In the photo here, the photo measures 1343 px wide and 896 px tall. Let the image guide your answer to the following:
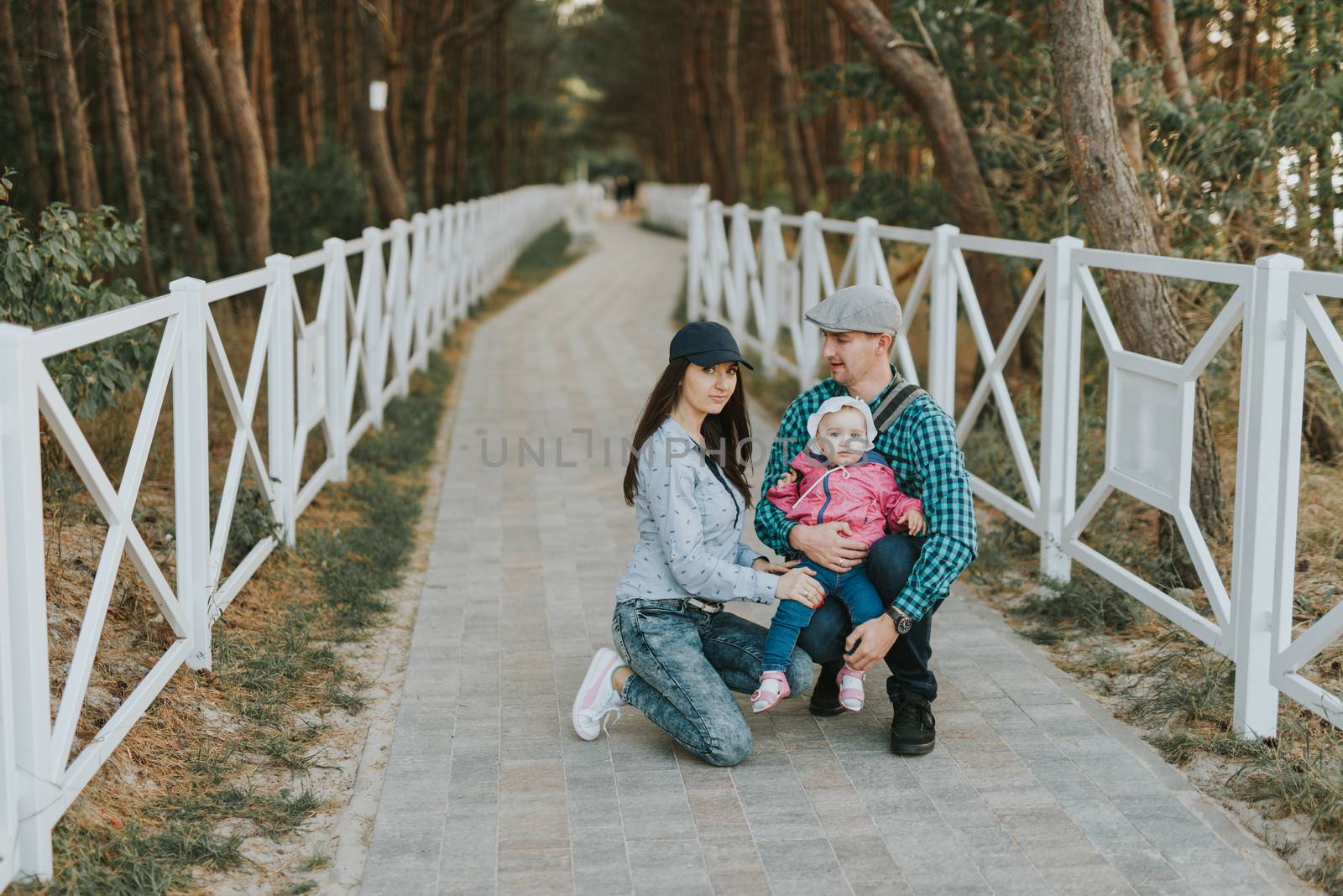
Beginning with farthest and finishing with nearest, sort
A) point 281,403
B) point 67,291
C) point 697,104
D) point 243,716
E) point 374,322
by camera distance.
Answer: point 697,104, point 374,322, point 281,403, point 67,291, point 243,716

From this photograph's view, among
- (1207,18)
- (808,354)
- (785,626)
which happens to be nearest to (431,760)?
(785,626)

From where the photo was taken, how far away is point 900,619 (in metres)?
3.94

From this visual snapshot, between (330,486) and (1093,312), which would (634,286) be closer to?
(330,486)

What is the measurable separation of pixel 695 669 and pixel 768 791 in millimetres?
425

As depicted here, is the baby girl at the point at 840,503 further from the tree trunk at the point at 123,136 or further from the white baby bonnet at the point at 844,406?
the tree trunk at the point at 123,136

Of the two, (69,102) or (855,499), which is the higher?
(69,102)

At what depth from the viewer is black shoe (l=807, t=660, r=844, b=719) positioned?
4418 mm

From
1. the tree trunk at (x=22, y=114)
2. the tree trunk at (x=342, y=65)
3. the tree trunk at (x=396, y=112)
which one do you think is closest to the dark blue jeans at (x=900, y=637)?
the tree trunk at (x=22, y=114)

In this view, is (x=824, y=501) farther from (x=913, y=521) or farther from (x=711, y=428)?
(x=711, y=428)

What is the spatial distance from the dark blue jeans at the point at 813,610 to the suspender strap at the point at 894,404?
0.41m

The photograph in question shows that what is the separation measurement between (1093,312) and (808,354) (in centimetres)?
525

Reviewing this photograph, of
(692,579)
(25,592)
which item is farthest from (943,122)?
(25,592)

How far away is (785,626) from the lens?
4023 millimetres

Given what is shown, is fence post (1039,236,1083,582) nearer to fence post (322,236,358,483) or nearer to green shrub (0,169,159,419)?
green shrub (0,169,159,419)
